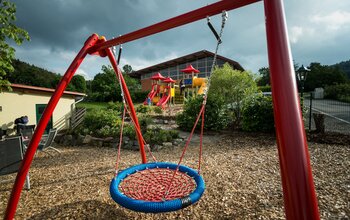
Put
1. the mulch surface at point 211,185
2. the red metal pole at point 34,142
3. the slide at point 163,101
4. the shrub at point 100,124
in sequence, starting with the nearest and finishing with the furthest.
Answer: the red metal pole at point 34,142 → the mulch surface at point 211,185 → the shrub at point 100,124 → the slide at point 163,101

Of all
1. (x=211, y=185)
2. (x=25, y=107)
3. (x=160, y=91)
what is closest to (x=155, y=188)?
(x=211, y=185)

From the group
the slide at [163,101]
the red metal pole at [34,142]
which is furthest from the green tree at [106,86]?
the red metal pole at [34,142]

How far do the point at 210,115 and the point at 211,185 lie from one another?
4.59 metres

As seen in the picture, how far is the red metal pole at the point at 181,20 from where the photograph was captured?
5.74 ft

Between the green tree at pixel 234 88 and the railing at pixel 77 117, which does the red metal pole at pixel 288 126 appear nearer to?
the green tree at pixel 234 88

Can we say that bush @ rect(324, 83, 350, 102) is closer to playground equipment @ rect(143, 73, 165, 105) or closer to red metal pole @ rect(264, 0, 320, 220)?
playground equipment @ rect(143, 73, 165, 105)

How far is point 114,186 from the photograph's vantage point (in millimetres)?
2229

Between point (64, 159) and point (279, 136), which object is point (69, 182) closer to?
point (64, 159)

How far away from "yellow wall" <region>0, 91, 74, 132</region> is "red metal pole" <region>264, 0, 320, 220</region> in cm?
1210

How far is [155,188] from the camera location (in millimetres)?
2406

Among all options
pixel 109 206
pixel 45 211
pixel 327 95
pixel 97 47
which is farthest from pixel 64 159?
pixel 327 95

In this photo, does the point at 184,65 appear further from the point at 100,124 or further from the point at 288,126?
the point at 288,126

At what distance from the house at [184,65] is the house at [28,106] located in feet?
43.0

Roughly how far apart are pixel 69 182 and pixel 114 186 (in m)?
1.94
